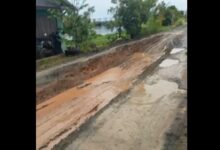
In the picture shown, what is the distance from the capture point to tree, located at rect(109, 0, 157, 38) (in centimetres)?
→ 125

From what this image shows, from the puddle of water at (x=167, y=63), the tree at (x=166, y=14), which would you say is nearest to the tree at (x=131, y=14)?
the tree at (x=166, y=14)

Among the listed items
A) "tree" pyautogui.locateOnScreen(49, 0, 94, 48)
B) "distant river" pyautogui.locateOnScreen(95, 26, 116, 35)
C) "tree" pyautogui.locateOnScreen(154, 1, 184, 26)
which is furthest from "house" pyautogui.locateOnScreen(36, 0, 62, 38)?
"tree" pyautogui.locateOnScreen(154, 1, 184, 26)

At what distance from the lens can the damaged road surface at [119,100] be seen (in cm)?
113

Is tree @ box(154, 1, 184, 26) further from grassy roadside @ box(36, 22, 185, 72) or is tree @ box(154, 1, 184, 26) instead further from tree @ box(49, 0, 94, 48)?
tree @ box(49, 0, 94, 48)

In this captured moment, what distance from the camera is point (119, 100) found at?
3.93 feet

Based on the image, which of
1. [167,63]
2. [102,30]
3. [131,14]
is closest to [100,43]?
[102,30]

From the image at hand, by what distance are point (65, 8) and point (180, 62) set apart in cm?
56

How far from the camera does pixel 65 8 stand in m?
1.27

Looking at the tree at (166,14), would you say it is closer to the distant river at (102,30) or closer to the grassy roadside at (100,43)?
the grassy roadside at (100,43)

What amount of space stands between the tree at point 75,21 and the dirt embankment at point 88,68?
11cm

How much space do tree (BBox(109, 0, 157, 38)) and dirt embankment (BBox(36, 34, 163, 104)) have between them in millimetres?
71

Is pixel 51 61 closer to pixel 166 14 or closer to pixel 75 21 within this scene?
pixel 75 21
